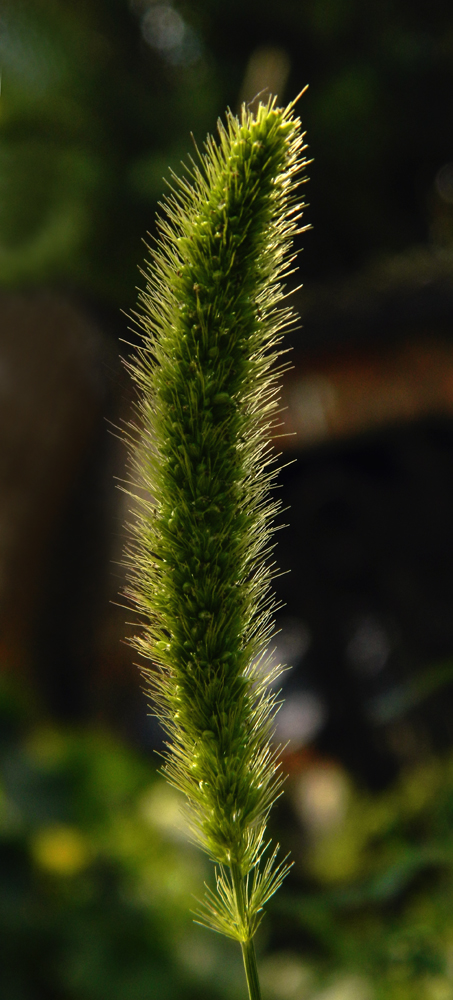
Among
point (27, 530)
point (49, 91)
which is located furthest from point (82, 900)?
point (49, 91)

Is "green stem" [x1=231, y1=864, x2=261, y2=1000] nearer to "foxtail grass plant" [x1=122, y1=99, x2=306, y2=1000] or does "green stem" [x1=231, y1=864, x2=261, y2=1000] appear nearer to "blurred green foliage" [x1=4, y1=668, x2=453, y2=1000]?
"foxtail grass plant" [x1=122, y1=99, x2=306, y2=1000]

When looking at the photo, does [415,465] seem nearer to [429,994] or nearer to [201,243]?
[429,994]

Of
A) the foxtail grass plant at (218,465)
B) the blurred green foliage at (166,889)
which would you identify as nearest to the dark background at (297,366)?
the blurred green foliage at (166,889)

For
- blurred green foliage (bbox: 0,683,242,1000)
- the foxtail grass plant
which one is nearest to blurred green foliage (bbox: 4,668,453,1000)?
blurred green foliage (bbox: 0,683,242,1000)

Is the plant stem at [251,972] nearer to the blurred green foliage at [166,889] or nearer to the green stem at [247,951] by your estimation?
the green stem at [247,951]

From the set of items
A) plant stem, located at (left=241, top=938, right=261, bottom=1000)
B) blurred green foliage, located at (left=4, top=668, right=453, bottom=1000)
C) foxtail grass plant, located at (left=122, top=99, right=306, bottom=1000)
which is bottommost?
blurred green foliage, located at (left=4, top=668, right=453, bottom=1000)

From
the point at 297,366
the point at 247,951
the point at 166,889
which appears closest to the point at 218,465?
the point at 247,951
